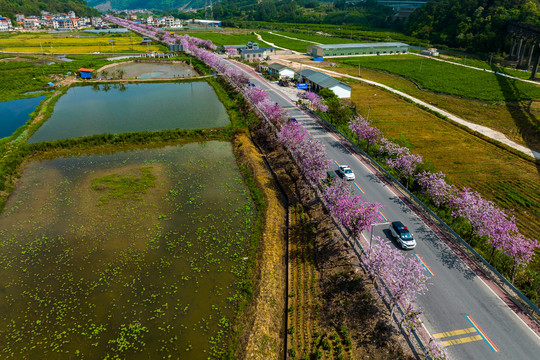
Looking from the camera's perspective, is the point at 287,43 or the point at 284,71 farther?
the point at 287,43

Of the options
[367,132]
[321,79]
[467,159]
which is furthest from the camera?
[321,79]

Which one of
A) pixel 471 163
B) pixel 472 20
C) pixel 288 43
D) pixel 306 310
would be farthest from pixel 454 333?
pixel 472 20

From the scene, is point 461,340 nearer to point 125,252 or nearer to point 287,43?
point 125,252

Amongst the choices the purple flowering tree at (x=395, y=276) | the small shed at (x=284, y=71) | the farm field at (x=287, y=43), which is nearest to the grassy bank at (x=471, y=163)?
the purple flowering tree at (x=395, y=276)

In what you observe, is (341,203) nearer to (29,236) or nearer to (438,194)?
(438,194)

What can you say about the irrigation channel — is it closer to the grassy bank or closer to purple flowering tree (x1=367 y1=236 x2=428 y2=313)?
purple flowering tree (x1=367 y1=236 x2=428 y2=313)

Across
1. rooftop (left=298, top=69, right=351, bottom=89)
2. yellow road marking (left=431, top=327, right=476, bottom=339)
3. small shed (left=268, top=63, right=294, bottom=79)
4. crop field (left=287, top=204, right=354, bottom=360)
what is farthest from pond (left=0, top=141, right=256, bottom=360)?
small shed (left=268, top=63, right=294, bottom=79)

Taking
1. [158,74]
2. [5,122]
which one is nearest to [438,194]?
[5,122]
